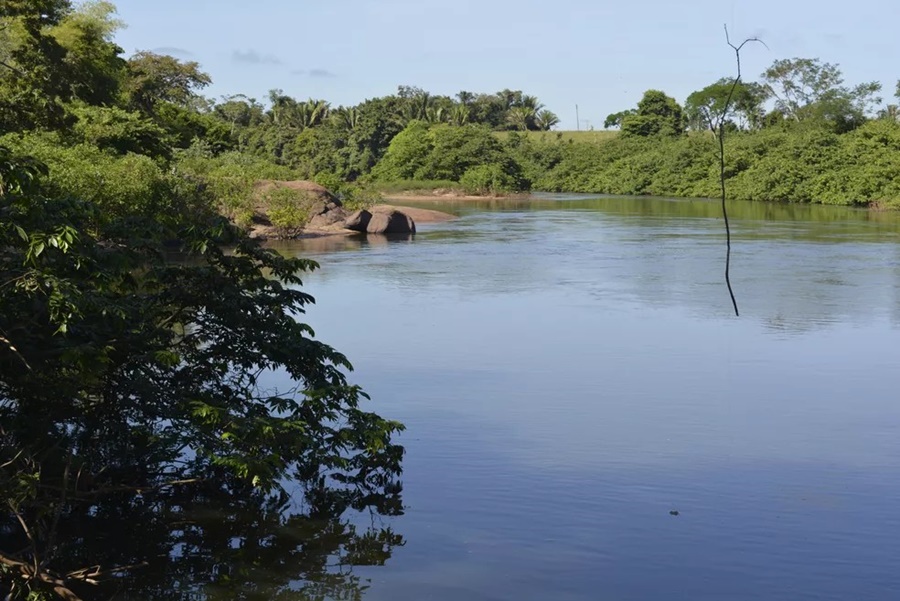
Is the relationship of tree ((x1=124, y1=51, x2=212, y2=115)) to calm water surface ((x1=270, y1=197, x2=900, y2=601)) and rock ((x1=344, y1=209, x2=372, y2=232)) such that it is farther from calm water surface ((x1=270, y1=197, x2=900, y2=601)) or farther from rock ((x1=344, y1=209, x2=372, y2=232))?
calm water surface ((x1=270, y1=197, x2=900, y2=601))

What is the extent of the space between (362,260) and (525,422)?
18.3 meters

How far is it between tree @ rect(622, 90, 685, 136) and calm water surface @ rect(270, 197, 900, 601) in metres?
60.0

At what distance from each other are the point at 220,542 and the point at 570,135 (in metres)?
92.7

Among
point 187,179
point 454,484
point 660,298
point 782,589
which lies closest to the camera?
point 782,589

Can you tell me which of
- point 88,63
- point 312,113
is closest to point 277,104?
point 312,113

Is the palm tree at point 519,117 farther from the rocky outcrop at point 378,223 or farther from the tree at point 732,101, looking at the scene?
the rocky outcrop at point 378,223

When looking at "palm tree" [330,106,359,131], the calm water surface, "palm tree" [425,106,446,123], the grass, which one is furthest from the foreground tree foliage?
"palm tree" [425,106,446,123]

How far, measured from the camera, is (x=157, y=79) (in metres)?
68.2

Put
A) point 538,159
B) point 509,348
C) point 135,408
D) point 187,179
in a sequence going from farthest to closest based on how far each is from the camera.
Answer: point 538,159
point 187,179
point 509,348
point 135,408

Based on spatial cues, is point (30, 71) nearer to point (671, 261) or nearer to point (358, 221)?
point (671, 261)

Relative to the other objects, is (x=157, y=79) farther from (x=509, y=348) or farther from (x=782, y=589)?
(x=782, y=589)

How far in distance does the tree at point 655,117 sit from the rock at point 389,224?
49.7 metres

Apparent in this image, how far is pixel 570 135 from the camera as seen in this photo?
98.2 metres

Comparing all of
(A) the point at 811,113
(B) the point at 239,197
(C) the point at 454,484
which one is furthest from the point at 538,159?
(C) the point at 454,484
